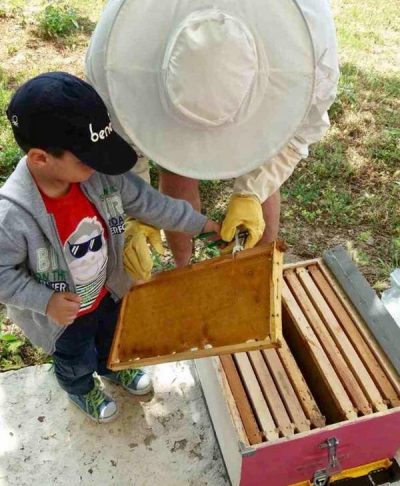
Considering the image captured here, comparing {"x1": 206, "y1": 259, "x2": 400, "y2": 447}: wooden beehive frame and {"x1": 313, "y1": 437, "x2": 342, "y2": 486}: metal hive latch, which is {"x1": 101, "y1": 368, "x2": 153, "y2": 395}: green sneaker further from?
{"x1": 313, "y1": 437, "x2": 342, "y2": 486}: metal hive latch

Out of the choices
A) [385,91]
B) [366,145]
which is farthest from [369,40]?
[366,145]

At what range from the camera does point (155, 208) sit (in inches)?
69.9

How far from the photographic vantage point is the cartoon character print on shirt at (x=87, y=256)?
1.61 metres

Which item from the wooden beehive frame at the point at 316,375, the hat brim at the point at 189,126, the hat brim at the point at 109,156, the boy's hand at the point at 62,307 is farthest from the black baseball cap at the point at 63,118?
the wooden beehive frame at the point at 316,375

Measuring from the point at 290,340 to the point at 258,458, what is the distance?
556mm

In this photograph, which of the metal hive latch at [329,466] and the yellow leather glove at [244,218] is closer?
the metal hive latch at [329,466]

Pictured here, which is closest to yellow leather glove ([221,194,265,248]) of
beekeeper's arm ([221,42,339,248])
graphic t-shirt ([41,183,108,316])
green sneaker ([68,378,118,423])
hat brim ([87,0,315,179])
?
beekeeper's arm ([221,42,339,248])

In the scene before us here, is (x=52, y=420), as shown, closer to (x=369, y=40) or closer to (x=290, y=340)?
(x=290, y=340)

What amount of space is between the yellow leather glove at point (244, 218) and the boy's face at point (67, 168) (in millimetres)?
609

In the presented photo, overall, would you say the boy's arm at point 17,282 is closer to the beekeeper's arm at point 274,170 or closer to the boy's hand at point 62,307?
the boy's hand at point 62,307

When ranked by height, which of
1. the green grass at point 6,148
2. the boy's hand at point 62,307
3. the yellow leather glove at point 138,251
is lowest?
the green grass at point 6,148

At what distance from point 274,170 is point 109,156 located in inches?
31.5

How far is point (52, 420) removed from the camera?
6.86ft

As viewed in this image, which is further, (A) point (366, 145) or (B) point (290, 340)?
(A) point (366, 145)
